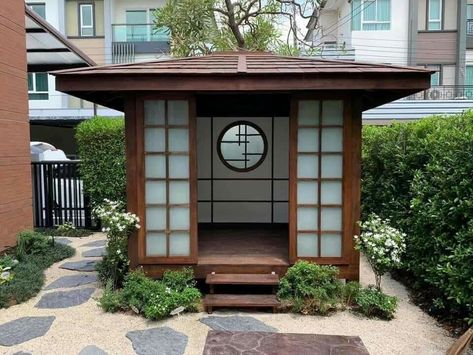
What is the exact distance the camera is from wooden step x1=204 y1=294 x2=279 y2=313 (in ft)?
13.1

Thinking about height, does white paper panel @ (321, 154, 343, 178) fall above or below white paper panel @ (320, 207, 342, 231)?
above

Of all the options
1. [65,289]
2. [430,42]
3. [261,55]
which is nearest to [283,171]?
[261,55]

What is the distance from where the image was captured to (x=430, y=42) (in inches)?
621

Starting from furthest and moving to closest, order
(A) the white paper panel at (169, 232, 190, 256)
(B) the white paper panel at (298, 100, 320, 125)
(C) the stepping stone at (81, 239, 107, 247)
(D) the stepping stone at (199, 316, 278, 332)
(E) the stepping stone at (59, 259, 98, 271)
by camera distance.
→ (C) the stepping stone at (81, 239, 107, 247)
(E) the stepping stone at (59, 259, 98, 271)
(A) the white paper panel at (169, 232, 190, 256)
(B) the white paper panel at (298, 100, 320, 125)
(D) the stepping stone at (199, 316, 278, 332)

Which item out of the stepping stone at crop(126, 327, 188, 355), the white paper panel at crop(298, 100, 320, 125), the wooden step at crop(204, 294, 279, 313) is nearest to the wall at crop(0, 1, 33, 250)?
the stepping stone at crop(126, 327, 188, 355)

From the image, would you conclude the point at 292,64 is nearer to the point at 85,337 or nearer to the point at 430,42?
the point at 85,337

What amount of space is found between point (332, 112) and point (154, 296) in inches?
100

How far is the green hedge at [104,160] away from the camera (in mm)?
7789

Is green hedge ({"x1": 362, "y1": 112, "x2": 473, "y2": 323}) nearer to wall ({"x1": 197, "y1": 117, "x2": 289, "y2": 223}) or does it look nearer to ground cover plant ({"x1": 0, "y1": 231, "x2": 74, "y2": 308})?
wall ({"x1": 197, "y1": 117, "x2": 289, "y2": 223})

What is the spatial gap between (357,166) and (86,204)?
5.82 meters

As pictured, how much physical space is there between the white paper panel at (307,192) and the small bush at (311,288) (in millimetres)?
641

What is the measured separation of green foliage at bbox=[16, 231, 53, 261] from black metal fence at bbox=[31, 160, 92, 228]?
227 cm

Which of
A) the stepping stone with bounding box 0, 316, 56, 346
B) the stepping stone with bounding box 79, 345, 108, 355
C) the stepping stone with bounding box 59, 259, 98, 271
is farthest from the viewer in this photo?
the stepping stone with bounding box 59, 259, 98, 271

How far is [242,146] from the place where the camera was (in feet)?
22.5
